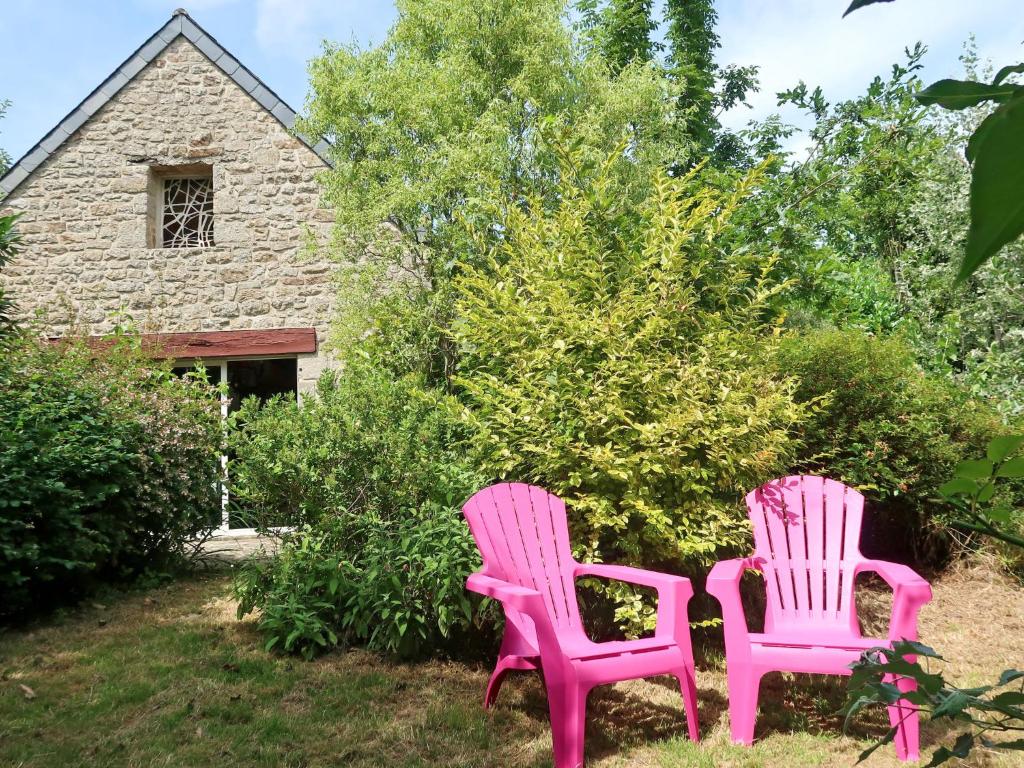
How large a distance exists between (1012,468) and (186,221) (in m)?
10.5

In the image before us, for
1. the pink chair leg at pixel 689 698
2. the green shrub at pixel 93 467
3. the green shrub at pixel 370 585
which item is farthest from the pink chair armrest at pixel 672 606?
the green shrub at pixel 93 467

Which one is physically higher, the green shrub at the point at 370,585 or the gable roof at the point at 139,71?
the gable roof at the point at 139,71

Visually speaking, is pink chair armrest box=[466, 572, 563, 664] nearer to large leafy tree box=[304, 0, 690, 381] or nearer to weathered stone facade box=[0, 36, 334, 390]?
large leafy tree box=[304, 0, 690, 381]

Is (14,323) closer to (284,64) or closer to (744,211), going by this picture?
(284,64)

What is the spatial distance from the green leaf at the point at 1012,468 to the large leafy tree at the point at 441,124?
272 inches

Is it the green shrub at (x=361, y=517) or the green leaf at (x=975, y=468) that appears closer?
the green leaf at (x=975, y=468)

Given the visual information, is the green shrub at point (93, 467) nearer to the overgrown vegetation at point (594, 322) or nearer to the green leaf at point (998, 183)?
the overgrown vegetation at point (594, 322)

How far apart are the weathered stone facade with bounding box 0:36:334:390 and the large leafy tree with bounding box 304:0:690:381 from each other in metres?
1.14

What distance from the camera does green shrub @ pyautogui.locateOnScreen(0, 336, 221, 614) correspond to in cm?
531

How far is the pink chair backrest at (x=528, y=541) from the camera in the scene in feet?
13.1

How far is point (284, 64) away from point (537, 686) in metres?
8.05

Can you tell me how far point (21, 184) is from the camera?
9.63m

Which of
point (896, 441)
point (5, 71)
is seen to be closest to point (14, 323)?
point (5, 71)

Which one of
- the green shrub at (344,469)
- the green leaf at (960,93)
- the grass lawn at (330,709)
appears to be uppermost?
the green leaf at (960,93)
